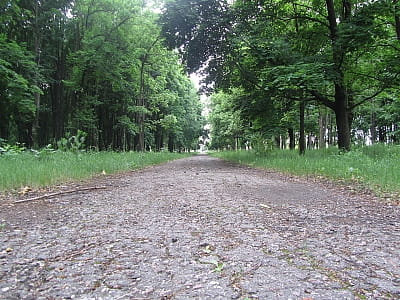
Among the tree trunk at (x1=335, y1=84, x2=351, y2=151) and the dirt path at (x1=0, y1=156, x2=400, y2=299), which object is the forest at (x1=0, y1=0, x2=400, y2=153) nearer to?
the tree trunk at (x1=335, y1=84, x2=351, y2=151)

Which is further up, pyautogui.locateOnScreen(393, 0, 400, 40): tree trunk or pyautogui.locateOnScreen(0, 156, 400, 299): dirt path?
pyautogui.locateOnScreen(393, 0, 400, 40): tree trunk

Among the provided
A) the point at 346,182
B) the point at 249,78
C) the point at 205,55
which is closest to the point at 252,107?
the point at 249,78

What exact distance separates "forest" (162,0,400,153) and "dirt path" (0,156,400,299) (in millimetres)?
7631

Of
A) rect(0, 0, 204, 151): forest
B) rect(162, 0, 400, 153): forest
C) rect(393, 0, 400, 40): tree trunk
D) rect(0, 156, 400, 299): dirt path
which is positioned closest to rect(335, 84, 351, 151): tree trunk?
rect(162, 0, 400, 153): forest

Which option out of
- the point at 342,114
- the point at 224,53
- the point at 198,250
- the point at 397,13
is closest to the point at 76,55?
the point at 224,53

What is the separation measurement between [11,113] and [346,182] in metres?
24.9

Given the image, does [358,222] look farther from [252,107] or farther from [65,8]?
[65,8]

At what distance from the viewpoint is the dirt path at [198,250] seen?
1.67 m

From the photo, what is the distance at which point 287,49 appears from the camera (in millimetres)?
11188

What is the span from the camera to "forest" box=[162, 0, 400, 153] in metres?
10.2

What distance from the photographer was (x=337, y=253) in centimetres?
226

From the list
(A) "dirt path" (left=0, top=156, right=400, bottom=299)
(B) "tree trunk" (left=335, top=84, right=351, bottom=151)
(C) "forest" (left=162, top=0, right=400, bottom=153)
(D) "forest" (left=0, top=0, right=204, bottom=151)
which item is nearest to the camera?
(A) "dirt path" (left=0, top=156, right=400, bottom=299)

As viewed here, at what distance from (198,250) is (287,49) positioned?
10.9 meters

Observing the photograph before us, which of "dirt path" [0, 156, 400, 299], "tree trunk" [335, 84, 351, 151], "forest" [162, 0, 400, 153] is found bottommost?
"dirt path" [0, 156, 400, 299]
